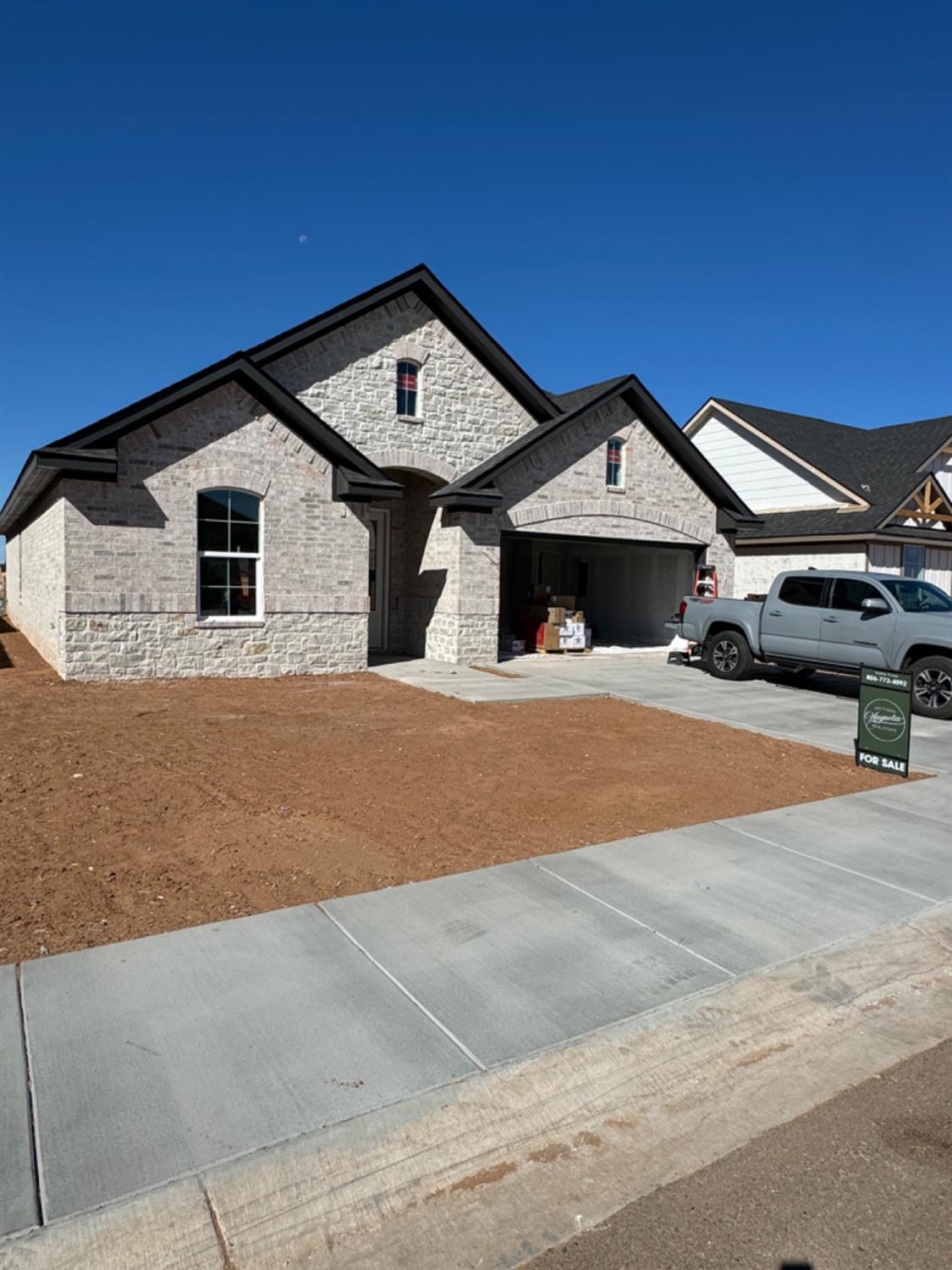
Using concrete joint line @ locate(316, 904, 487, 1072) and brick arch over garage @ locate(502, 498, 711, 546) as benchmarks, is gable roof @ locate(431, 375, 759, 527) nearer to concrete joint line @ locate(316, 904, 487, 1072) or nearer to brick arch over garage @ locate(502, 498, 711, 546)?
brick arch over garage @ locate(502, 498, 711, 546)

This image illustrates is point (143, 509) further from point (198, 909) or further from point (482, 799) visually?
point (198, 909)

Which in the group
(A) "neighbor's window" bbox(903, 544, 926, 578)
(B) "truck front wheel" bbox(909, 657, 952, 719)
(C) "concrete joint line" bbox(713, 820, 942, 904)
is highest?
(A) "neighbor's window" bbox(903, 544, 926, 578)

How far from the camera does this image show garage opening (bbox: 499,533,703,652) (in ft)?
72.5

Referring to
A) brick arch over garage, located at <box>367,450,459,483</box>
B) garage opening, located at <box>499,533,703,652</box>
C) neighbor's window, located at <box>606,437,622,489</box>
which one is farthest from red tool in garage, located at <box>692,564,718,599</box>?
brick arch over garage, located at <box>367,450,459,483</box>

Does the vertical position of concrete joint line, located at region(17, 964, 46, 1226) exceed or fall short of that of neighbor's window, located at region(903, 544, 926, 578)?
it falls short

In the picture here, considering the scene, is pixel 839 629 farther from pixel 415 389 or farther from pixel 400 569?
pixel 415 389

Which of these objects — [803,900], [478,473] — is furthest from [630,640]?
[803,900]

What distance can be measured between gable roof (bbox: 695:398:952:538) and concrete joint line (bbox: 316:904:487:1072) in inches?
740

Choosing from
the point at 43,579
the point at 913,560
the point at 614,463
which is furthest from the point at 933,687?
the point at 43,579

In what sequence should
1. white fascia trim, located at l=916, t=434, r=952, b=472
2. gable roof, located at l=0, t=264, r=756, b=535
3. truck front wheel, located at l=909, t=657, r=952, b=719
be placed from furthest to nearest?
white fascia trim, located at l=916, t=434, r=952, b=472 < gable roof, located at l=0, t=264, r=756, b=535 < truck front wheel, located at l=909, t=657, r=952, b=719

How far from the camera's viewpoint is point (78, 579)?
13.7 metres

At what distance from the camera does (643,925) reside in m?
4.99

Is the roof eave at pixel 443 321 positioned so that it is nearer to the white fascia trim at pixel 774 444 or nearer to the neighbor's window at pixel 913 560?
the white fascia trim at pixel 774 444

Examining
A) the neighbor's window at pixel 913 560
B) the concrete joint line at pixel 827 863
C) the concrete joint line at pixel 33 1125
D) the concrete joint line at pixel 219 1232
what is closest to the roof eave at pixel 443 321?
the neighbor's window at pixel 913 560
